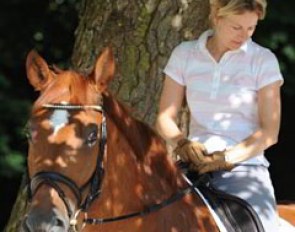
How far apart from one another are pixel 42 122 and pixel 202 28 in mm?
2101

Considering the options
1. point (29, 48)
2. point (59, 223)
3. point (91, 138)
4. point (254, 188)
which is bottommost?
point (29, 48)

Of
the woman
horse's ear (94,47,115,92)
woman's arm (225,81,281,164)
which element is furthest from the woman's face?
horse's ear (94,47,115,92)

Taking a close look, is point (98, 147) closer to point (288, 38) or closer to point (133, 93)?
point (133, 93)

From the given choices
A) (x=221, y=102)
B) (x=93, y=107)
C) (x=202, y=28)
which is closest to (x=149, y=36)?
(x=202, y=28)

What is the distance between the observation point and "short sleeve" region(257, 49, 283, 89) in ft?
12.4

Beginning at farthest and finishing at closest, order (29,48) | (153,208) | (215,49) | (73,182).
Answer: (29,48) → (215,49) → (153,208) → (73,182)

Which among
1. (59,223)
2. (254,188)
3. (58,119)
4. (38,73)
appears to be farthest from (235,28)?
(59,223)

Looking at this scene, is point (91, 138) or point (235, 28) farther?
point (235, 28)

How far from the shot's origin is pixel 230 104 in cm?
380

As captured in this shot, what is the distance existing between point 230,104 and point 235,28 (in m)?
0.32

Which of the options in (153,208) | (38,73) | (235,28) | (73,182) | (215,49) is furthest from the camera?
(215,49)

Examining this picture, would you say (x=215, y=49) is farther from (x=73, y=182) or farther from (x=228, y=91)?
(x=73, y=182)

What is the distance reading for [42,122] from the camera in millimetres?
3131

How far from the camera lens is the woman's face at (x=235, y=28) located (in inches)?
148
